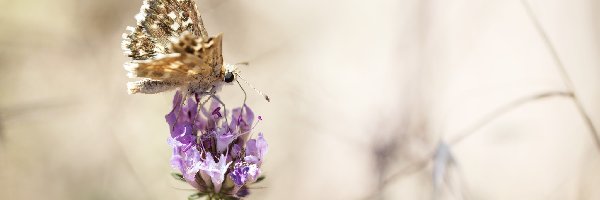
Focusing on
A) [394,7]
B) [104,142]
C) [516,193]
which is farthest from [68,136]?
[516,193]

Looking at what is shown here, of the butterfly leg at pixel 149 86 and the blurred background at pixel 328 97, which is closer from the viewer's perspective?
the butterfly leg at pixel 149 86

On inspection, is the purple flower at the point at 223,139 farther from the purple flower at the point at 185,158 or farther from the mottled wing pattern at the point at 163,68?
the mottled wing pattern at the point at 163,68

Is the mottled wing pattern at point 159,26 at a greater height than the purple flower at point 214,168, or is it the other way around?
Answer: the mottled wing pattern at point 159,26

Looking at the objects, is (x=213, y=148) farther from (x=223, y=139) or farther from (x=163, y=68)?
(x=163, y=68)

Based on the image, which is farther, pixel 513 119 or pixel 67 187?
pixel 513 119

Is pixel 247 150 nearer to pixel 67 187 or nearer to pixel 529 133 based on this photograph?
pixel 67 187

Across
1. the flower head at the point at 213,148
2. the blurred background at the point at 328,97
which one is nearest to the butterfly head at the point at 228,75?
the flower head at the point at 213,148
